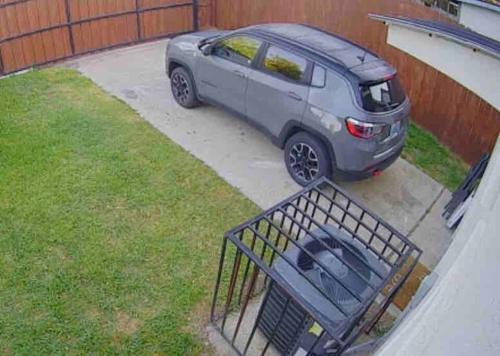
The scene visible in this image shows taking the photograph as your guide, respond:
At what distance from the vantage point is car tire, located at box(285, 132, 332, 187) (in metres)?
6.20

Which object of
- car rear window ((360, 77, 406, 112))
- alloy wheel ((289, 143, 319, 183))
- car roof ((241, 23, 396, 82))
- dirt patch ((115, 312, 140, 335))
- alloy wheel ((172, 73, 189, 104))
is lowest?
dirt patch ((115, 312, 140, 335))

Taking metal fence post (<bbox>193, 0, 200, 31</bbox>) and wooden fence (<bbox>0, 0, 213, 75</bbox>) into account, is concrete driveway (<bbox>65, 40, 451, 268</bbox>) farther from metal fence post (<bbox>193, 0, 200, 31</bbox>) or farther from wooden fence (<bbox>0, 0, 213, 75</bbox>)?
metal fence post (<bbox>193, 0, 200, 31</bbox>)

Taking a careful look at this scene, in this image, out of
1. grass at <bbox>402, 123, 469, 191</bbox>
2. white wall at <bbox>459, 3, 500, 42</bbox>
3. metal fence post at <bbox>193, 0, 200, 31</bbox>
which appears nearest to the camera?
white wall at <bbox>459, 3, 500, 42</bbox>

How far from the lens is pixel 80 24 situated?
952cm

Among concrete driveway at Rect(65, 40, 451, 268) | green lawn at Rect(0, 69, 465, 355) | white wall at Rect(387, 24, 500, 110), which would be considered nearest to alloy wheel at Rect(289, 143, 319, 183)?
concrete driveway at Rect(65, 40, 451, 268)

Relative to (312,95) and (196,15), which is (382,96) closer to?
(312,95)

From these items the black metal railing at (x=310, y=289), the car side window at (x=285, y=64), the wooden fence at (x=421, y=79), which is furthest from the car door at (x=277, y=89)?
the wooden fence at (x=421, y=79)

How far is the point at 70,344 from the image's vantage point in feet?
13.6

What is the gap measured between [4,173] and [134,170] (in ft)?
5.17

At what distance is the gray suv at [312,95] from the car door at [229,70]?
0.01 meters

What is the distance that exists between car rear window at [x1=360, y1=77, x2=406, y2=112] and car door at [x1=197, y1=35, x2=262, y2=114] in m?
1.72

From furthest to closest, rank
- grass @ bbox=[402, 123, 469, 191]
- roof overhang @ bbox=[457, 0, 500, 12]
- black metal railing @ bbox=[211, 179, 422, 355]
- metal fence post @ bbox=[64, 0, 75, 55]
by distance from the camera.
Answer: metal fence post @ bbox=[64, 0, 75, 55] → grass @ bbox=[402, 123, 469, 191] → roof overhang @ bbox=[457, 0, 500, 12] → black metal railing @ bbox=[211, 179, 422, 355]

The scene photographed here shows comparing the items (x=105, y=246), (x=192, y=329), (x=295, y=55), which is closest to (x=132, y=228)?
(x=105, y=246)

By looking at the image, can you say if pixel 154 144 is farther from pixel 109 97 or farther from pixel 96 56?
pixel 96 56
